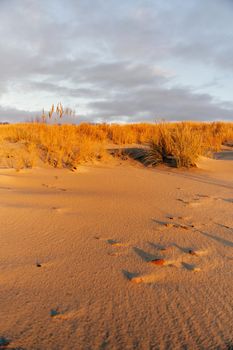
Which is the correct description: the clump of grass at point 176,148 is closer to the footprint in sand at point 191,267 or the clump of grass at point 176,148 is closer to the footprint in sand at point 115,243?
the footprint in sand at point 115,243

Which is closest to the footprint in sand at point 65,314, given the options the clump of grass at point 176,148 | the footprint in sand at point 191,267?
the footprint in sand at point 191,267

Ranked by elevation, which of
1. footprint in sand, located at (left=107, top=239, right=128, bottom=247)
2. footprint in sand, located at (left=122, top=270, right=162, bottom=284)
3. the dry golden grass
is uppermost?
the dry golden grass

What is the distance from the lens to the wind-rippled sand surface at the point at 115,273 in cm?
131

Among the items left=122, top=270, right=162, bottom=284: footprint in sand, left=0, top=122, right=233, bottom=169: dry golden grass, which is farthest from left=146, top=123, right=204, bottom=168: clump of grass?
left=122, top=270, right=162, bottom=284: footprint in sand

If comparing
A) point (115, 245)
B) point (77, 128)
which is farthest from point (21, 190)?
point (77, 128)

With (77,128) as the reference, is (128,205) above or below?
below

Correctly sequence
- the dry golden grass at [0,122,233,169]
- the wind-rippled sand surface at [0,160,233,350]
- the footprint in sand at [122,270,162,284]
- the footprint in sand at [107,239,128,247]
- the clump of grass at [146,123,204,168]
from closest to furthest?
the wind-rippled sand surface at [0,160,233,350] < the footprint in sand at [122,270,162,284] < the footprint in sand at [107,239,128,247] < the dry golden grass at [0,122,233,169] < the clump of grass at [146,123,204,168]

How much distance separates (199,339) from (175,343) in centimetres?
10

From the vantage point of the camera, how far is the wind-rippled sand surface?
4.28 feet

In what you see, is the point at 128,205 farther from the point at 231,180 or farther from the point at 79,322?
the point at 231,180

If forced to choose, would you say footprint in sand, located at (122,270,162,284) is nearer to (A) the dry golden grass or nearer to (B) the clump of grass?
(A) the dry golden grass

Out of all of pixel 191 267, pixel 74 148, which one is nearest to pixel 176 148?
pixel 74 148

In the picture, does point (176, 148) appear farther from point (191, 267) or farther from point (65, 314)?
point (65, 314)

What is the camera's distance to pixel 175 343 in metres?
1.25
